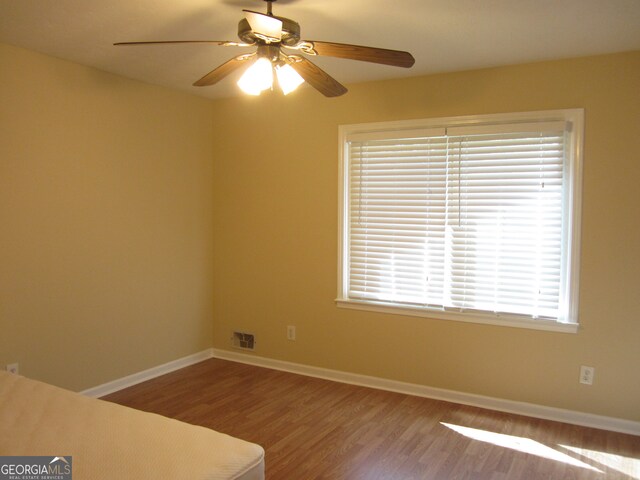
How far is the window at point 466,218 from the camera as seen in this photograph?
11.3ft

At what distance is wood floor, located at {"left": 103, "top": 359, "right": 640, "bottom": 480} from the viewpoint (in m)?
2.78

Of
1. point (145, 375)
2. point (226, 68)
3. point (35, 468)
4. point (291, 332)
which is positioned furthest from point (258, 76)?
point (145, 375)

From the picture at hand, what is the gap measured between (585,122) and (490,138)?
612 millimetres

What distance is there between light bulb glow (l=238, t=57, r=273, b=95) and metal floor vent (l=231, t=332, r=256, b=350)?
2759mm

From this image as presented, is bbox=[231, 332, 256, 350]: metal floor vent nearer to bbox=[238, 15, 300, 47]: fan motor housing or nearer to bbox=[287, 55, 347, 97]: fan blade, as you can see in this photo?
bbox=[287, 55, 347, 97]: fan blade

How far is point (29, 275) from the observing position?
333 centimetres

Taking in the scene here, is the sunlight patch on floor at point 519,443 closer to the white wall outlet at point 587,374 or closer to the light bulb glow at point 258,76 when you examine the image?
the white wall outlet at point 587,374

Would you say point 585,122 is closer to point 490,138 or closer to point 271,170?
point 490,138

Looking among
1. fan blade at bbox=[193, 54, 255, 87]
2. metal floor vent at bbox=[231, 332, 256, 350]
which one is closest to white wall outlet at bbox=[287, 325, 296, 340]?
metal floor vent at bbox=[231, 332, 256, 350]

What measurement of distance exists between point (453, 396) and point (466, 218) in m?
1.36

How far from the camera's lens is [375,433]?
322cm

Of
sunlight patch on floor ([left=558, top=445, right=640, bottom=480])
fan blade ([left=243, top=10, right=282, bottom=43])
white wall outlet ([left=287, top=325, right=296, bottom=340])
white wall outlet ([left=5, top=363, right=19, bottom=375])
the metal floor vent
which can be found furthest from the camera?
the metal floor vent

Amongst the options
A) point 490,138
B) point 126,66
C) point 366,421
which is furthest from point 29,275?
point 490,138

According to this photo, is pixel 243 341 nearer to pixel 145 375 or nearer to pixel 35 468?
pixel 145 375
